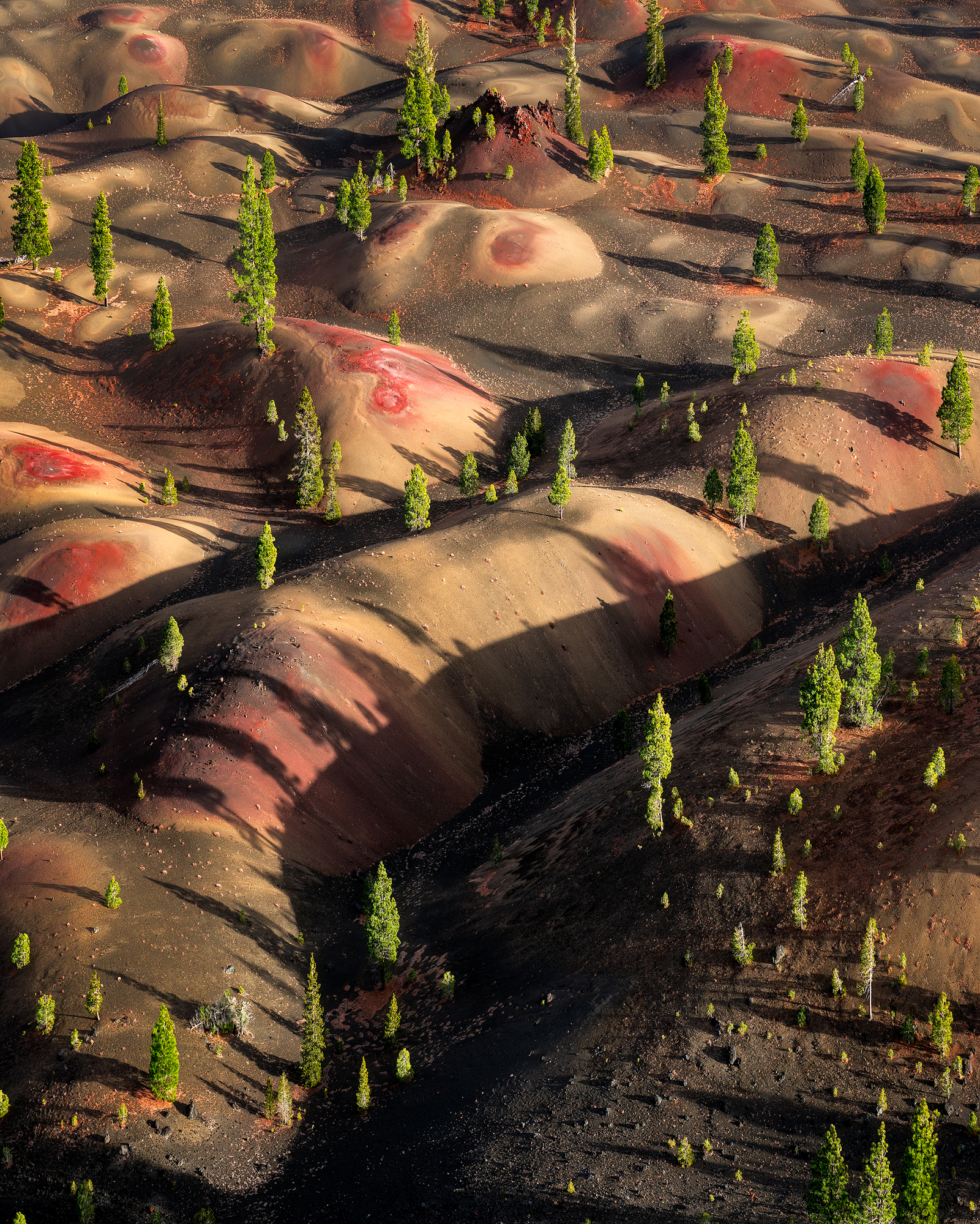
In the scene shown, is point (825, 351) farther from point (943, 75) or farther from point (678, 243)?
point (943, 75)

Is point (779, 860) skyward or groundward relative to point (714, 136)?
groundward

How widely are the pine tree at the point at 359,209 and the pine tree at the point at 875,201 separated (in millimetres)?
60195

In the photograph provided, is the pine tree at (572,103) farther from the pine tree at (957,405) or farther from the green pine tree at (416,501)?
the green pine tree at (416,501)

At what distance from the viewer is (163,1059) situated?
39.8 metres

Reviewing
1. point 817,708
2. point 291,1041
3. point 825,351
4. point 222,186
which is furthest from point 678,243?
point 291,1041

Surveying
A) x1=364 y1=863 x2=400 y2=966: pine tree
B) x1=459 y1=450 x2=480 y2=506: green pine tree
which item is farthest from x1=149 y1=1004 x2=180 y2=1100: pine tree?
x1=459 y1=450 x2=480 y2=506: green pine tree

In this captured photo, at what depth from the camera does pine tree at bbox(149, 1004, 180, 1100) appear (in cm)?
3978

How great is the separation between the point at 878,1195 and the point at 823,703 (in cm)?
2261

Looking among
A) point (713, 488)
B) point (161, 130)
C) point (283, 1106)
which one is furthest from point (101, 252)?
point (283, 1106)

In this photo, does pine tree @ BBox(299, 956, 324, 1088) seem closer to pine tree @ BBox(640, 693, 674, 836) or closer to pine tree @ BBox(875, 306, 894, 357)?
pine tree @ BBox(640, 693, 674, 836)

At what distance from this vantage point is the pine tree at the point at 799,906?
133 feet

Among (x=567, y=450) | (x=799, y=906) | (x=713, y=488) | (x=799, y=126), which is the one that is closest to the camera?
(x=799, y=906)

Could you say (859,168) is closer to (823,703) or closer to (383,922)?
(823,703)

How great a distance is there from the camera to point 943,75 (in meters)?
162
